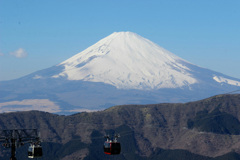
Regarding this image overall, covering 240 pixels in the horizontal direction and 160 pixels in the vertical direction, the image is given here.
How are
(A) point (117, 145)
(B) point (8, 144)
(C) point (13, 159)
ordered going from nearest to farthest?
1. (C) point (13, 159)
2. (B) point (8, 144)
3. (A) point (117, 145)

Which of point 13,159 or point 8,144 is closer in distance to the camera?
point 13,159

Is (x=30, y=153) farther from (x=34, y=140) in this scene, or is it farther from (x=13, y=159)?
(x=13, y=159)

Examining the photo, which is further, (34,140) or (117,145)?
(117,145)

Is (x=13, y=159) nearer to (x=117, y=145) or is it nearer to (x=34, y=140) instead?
(x=34, y=140)

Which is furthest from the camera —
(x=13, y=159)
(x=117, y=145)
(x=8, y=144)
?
(x=117, y=145)

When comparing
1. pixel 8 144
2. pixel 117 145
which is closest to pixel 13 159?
pixel 8 144

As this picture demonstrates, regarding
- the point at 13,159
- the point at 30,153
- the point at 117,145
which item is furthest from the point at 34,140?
the point at 117,145
